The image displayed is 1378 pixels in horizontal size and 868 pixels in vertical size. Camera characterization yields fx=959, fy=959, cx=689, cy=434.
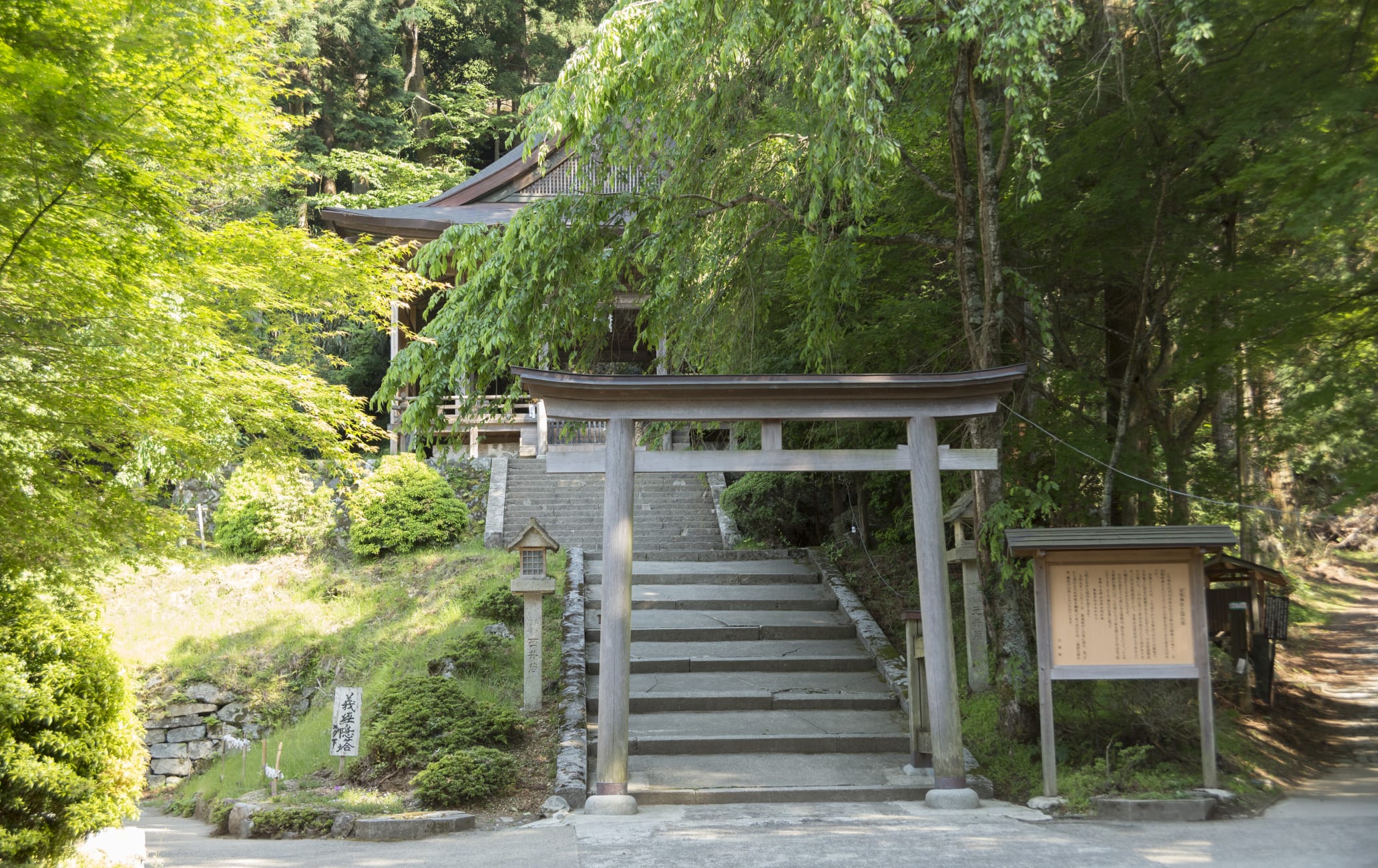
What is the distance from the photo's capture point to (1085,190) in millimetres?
9766

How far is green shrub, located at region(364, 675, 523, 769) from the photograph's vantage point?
8.22 m

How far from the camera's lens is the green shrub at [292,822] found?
7191 millimetres

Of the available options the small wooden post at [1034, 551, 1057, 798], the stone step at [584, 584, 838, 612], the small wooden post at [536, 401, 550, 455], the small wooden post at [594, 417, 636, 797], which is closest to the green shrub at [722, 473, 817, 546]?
the stone step at [584, 584, 838, 612]

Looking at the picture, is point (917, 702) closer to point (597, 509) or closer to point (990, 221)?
point (990, 221)

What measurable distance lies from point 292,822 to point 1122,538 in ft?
21.9

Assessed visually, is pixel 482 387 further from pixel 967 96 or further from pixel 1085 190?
pixel 1085 190

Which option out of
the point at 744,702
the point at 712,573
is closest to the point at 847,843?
the point at 744,702

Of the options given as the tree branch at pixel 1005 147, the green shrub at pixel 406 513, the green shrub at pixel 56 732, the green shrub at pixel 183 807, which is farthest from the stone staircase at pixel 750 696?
the tree branch at pixel 1005 147

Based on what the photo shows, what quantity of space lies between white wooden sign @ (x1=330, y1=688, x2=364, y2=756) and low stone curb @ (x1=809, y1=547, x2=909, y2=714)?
4.78 metres

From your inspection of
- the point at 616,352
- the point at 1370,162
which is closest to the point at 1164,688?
the point at 1370,162

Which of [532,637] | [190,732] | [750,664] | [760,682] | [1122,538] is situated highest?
[1122,538]

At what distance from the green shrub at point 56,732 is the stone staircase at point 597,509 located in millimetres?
8208

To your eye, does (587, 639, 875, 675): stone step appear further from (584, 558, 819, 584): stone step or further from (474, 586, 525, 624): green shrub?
(584, 558, 819, 584): stone step

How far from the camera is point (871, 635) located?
10.7 m
